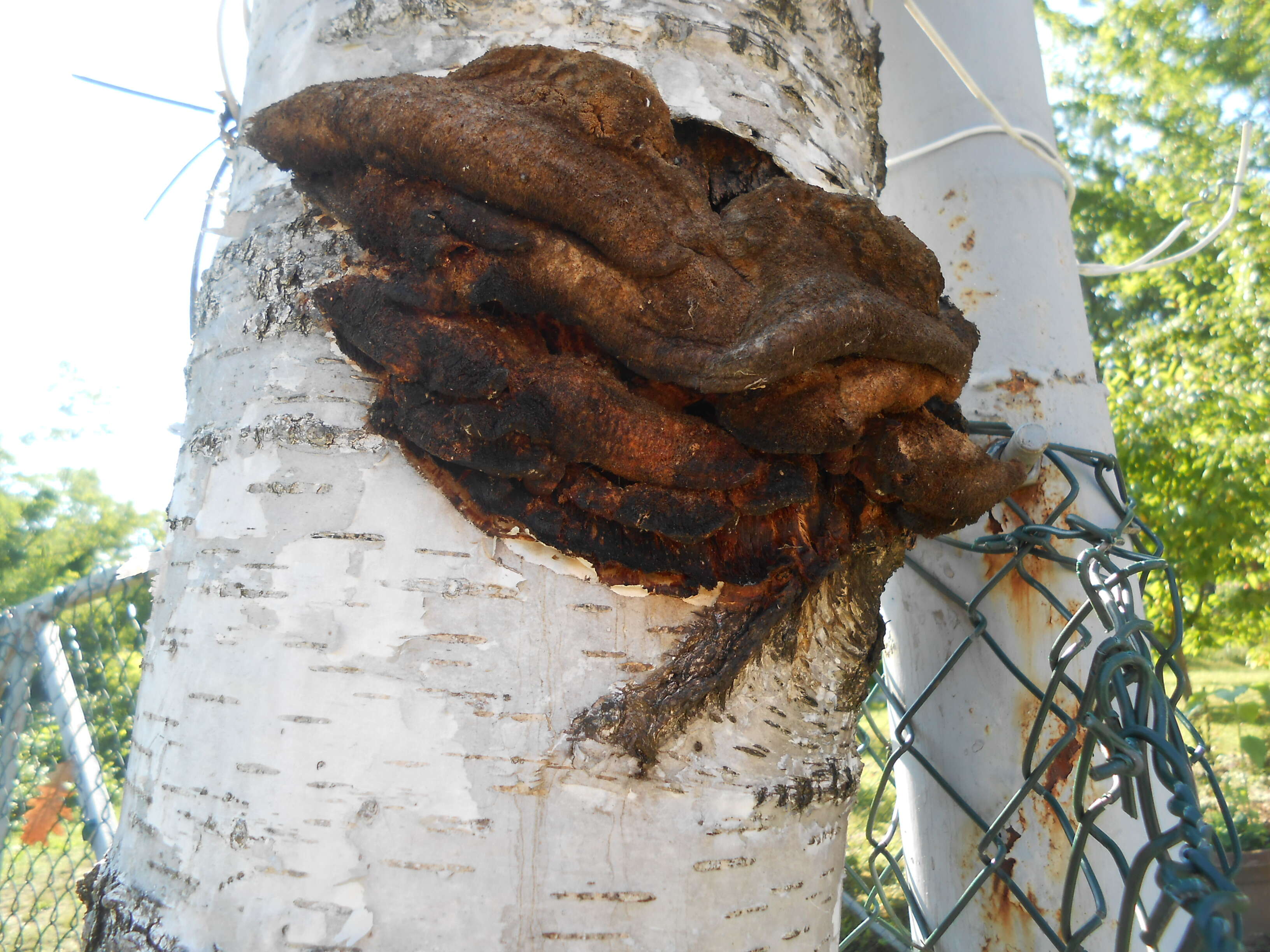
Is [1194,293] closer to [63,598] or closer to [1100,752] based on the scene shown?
[1100,752]

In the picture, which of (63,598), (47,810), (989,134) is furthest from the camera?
(47,810)

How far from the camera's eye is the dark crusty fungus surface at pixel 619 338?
3.12 ft

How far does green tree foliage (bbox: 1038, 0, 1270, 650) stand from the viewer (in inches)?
234

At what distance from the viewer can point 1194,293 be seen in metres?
7.37

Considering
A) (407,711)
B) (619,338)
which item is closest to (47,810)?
(407,711)

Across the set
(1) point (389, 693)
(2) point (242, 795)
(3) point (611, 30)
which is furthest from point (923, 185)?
(2) point (242, 795)

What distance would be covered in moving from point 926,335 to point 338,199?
2.74ft

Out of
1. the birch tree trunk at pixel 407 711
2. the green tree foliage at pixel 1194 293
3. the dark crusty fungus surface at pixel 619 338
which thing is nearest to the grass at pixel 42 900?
the birch tree trunk at pixel 407 711

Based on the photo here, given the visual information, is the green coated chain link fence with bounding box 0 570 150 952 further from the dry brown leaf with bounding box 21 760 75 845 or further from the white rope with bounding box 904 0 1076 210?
the white rope with bounding box 904 0 1076 210

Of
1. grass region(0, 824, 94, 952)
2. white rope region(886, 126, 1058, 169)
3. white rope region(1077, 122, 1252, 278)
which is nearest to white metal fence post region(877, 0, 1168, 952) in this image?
white rope region(886, 126, 1058, 169)

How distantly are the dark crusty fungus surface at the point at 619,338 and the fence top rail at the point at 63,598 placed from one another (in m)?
2.19

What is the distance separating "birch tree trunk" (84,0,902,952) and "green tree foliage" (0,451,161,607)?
59.2 ft

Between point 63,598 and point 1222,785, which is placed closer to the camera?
point 63,598

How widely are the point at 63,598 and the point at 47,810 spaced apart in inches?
60.3
